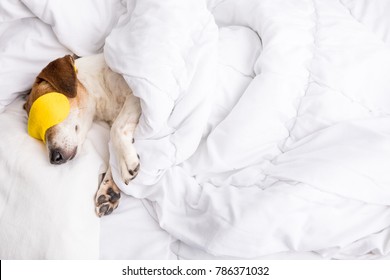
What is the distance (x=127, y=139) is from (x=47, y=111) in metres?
0.24

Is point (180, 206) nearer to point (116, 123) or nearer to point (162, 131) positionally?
point (162, 131)

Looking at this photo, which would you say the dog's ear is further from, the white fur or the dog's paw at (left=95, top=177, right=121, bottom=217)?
the dog's paw at (left=95, top=177, right=121, bottom=217)

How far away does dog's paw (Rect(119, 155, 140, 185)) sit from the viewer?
1.16 m

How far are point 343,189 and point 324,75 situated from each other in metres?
0.41

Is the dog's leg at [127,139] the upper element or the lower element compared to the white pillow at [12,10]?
lower

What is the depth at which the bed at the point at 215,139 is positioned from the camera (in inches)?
40.6

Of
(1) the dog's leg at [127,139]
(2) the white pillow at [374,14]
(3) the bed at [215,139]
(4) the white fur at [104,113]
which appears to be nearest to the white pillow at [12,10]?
(3) the bed at [215,139]

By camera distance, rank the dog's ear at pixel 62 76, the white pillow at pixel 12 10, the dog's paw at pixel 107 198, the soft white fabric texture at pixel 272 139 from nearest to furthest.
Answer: the soft white fabric texture at pixel 272 139 → the dog's paw at pixel 107 198 → the dog's ear at pixel 62 76 → the white pillow at pixel 12 10

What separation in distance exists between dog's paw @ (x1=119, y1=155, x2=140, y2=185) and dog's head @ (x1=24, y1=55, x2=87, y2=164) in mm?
178

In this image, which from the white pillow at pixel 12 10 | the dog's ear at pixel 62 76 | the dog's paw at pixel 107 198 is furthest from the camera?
the white pillow at pixel 12 10

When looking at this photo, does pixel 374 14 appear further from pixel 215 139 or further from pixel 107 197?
pixel 107 197

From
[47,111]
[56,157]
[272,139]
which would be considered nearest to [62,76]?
[47,111]

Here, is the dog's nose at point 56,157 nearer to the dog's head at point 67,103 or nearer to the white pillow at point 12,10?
the dog's head at point 67,103
